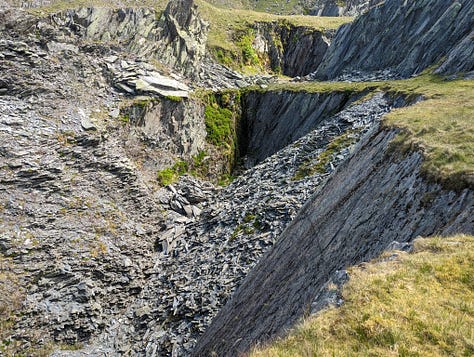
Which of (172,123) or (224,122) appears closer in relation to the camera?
(172,123)

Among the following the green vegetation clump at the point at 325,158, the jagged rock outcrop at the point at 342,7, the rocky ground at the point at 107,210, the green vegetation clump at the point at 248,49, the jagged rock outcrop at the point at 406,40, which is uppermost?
the jagged rock outcrop at the point at 342,7

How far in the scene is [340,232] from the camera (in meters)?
14.7

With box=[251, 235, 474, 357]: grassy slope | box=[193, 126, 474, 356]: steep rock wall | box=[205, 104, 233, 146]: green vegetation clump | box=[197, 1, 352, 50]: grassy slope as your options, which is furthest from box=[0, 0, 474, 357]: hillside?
box=[197, 1, 352, 50]: grassy slope

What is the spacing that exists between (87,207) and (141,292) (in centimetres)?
963

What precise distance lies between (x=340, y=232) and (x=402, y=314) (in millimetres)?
7880

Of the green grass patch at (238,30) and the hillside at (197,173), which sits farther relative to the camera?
the green grass patch at (238,30)

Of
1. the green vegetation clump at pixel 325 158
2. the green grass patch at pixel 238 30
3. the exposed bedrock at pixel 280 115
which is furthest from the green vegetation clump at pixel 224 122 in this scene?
the green vegetation clump at pixel 325 158

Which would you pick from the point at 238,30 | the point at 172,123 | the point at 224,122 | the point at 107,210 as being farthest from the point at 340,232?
the point at 238,30

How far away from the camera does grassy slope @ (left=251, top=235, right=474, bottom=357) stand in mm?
6172

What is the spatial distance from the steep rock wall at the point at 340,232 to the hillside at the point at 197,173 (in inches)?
4.2

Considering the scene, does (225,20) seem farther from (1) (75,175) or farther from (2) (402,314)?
(2) (402,314)

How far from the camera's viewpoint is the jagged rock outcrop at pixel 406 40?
Result: 1469 inches

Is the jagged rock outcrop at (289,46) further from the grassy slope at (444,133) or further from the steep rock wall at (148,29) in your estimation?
the grassy slope at (444,133)

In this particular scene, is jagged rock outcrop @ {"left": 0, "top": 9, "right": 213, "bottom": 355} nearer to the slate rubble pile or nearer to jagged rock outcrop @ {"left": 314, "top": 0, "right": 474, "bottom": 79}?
the slate rubble pile
